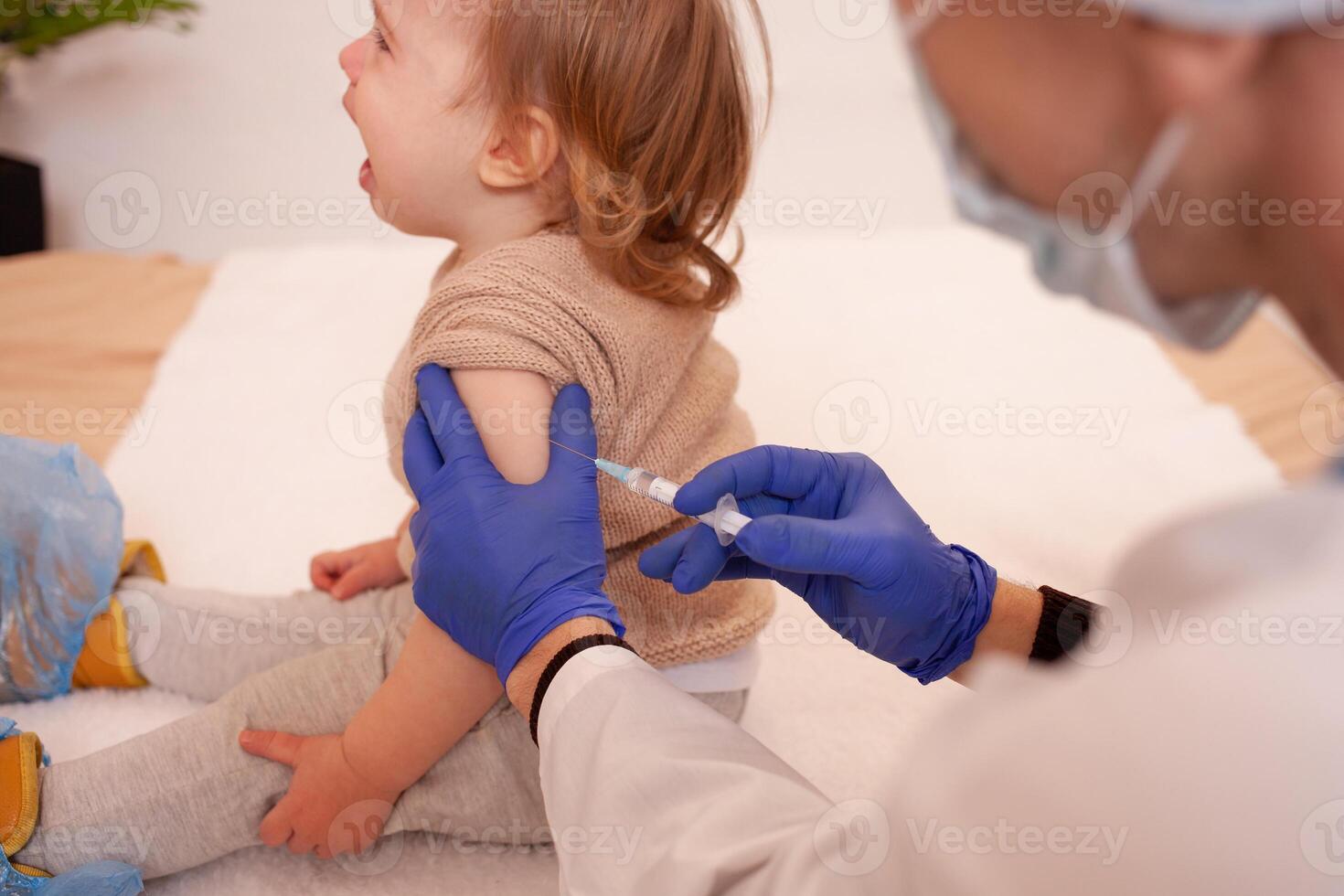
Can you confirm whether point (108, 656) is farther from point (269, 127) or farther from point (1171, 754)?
point (269, 127)

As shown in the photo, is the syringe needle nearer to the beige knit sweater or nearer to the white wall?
the beige knit sweater

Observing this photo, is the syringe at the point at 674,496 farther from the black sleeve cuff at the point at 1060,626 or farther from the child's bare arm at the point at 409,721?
the black sleeve cuff at the point at 1060,626

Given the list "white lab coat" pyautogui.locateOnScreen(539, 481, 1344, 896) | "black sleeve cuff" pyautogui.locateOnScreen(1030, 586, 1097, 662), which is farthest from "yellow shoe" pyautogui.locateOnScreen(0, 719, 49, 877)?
"black sleeve cuff" pyautogui.locateOnScreen(1030, 586, 1097, 662)

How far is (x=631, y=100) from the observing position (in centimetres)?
91

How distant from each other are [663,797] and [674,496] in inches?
9.8

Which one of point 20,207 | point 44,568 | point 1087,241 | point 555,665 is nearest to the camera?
point 1087,241

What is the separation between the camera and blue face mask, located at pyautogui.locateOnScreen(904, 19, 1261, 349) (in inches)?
22.7

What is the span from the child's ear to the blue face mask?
0.42 m

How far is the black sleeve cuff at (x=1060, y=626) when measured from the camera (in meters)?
0.96

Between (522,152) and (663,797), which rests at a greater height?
(522,152)

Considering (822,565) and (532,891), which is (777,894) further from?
(532,891)

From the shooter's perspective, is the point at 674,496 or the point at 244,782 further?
the point at 244,782

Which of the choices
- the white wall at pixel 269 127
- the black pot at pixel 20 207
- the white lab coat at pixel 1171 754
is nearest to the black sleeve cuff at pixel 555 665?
the white lab coat at pixel 1171 754

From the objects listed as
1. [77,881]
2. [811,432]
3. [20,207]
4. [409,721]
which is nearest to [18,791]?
[77,881]
